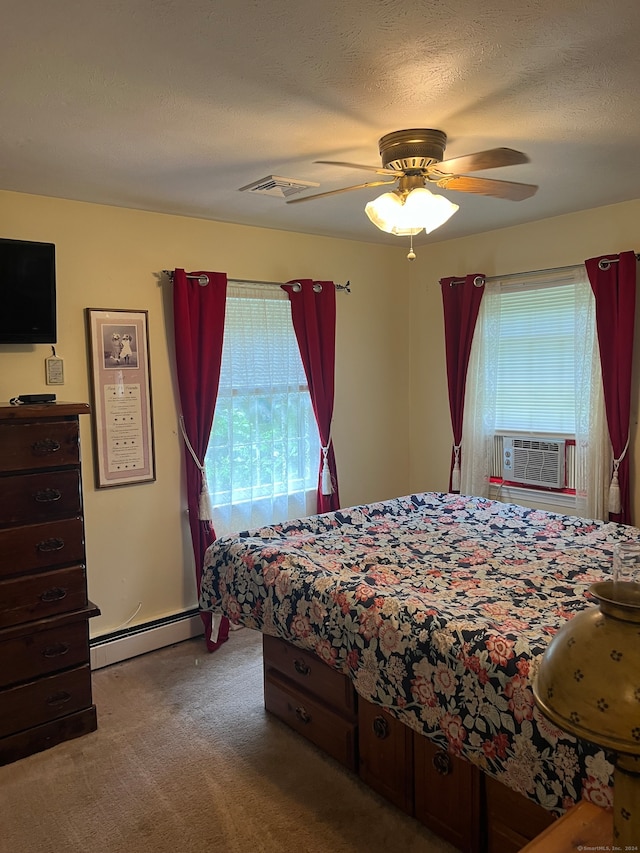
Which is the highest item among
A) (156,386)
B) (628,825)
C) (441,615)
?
(156,386)

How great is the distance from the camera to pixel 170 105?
2004 mm

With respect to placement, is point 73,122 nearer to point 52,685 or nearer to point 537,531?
point 52,685

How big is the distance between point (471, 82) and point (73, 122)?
4.45ft

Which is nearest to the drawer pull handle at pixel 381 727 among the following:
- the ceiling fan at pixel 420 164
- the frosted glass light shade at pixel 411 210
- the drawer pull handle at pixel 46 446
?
the drawer pull handle at pixel 46 446

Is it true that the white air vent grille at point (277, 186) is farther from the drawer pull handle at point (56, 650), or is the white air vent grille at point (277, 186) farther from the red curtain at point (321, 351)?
the drawer pull handle at point (56, 650)

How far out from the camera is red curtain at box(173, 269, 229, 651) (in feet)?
11.4

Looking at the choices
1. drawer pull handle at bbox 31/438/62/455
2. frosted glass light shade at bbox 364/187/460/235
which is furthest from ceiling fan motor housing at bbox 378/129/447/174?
drawer pull handle at bbox 31/438/62/455

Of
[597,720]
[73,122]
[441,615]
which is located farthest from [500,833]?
[73,122]

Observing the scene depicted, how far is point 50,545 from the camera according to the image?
264cm

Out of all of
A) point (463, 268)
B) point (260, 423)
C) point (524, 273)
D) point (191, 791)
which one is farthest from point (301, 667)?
point (463, 268)

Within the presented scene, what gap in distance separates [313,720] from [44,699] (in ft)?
3.84

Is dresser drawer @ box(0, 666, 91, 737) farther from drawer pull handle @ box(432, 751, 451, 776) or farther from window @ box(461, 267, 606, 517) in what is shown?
window @ box(461, 267, 606, 517)

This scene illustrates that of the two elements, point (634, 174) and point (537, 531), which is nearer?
point (634, 174)

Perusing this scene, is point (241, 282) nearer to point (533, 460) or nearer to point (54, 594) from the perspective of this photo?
point (54, 594)
